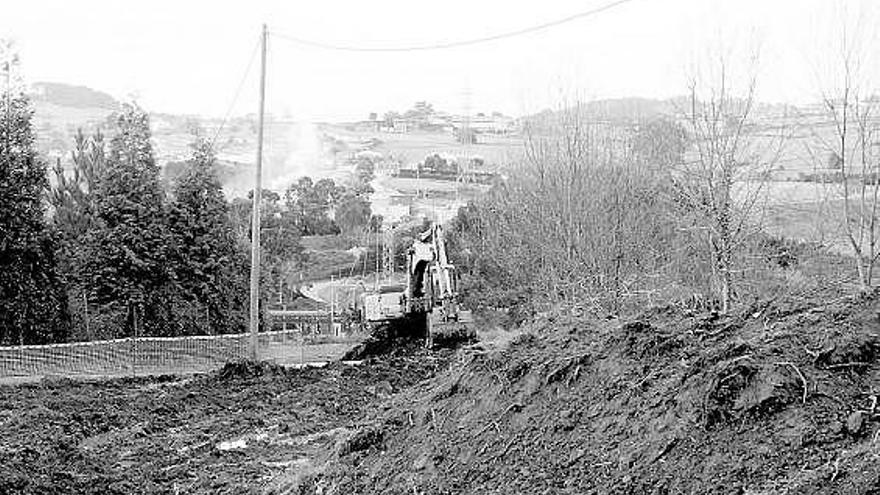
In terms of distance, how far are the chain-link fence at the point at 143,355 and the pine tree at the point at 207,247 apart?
2.81 metres

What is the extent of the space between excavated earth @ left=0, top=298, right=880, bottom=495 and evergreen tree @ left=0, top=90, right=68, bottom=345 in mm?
15924

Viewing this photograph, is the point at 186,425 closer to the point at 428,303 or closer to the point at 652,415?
the point at 652,415

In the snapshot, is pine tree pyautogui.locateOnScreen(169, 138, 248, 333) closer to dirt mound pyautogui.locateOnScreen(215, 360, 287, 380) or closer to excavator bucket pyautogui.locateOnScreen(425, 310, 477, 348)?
dirt mound pyautogui.locateOnScreen(215, 360, 287, 380)

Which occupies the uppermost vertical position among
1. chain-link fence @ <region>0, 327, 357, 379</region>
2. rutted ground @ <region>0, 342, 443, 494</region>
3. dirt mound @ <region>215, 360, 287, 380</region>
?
rutted ground @ <region>0, 342, 443, 494</region>

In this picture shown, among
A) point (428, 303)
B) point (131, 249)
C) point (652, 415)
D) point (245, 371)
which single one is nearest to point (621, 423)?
point (652, 415)

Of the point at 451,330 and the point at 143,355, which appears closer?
the point at 451,330

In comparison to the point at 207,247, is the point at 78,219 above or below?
above

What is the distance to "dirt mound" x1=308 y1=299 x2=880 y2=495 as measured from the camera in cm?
521

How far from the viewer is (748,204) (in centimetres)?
1739

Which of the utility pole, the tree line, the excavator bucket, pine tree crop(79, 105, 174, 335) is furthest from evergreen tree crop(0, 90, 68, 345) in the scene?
the excavator bucket

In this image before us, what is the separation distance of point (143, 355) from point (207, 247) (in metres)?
5.60

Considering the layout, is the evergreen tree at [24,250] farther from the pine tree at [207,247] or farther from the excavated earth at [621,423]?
the excavated earth at [621,423]

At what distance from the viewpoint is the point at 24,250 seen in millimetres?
27094

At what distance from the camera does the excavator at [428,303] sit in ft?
76.4
